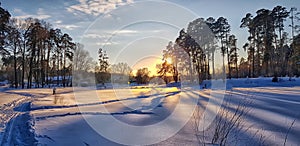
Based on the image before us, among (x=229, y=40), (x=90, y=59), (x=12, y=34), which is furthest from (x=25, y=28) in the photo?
(x=229, y=40)

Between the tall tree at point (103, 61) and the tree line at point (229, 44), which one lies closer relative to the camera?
the tree line at point (229, 44)

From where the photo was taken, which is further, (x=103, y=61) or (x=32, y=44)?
(x=103, y=61)

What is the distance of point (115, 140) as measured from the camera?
18.6 ft

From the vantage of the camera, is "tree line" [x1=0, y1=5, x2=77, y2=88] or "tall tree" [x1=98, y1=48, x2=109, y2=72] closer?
"tree line" [x1=0, y1=5, x2=77, y2=88]

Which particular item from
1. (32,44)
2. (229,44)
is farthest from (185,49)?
(32,44)

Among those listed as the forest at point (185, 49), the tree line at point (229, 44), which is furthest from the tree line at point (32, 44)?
the tree line at point (229, 44)

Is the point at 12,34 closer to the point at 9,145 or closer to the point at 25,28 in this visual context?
the point at 25,28

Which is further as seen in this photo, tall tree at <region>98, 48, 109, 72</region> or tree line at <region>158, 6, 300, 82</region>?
tall tree at <region>98, 48, 109, 72</region>

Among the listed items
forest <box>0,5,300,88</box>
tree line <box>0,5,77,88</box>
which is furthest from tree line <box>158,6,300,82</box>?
tree line <box>0,5,77,88</box>

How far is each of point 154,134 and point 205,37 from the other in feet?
159

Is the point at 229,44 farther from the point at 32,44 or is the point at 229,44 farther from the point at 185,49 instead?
the point at 32,44

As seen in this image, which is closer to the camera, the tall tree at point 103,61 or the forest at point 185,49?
the forest at point 185,49

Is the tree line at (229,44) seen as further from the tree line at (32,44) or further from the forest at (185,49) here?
the tree line at (32,44)

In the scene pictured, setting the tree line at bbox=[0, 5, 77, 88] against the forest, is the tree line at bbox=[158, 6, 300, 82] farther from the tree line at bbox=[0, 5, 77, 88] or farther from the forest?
the tree line at bbox=[0, 5, 77, 88]
